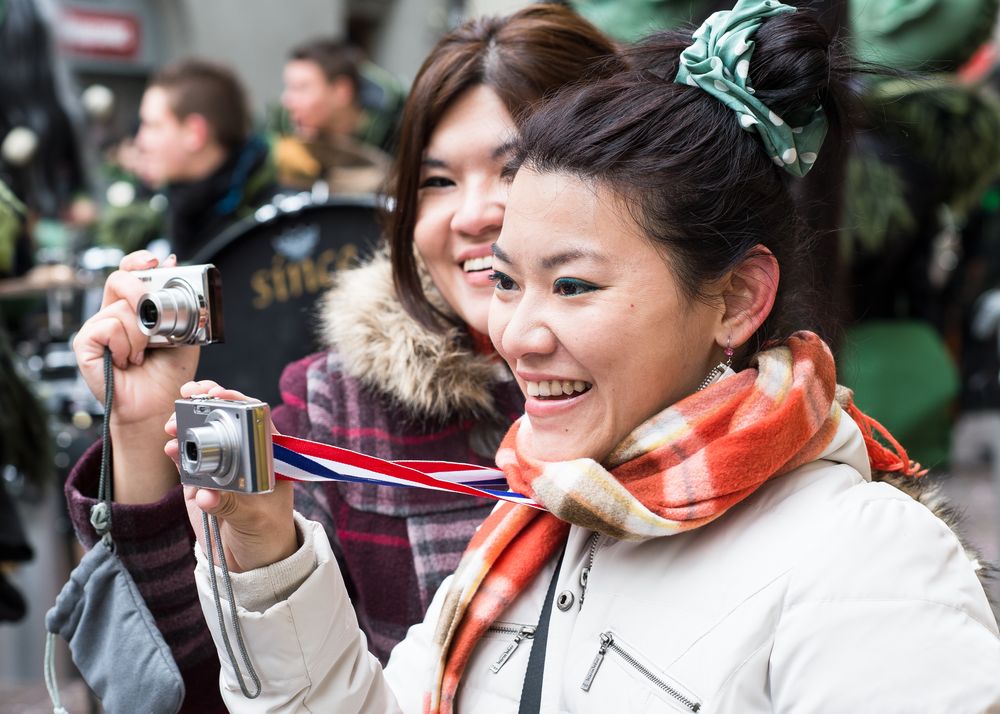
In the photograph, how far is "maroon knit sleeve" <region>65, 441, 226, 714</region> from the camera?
181 cm

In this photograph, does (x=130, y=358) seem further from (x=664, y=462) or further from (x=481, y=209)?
(x=664, y=462)

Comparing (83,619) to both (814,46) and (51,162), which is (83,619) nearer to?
(814,46)

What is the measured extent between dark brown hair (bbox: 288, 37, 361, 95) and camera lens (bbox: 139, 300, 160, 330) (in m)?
4.33

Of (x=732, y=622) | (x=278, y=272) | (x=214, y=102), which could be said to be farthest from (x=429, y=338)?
(x=214, y=102)

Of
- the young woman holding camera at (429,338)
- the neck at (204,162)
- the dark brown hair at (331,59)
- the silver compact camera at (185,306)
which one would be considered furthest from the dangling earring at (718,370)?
the dark brown hair at (331,59)

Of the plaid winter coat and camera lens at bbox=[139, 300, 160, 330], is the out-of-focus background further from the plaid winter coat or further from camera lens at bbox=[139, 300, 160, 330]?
camera lens at bbox=[139, 300, 160, 330]

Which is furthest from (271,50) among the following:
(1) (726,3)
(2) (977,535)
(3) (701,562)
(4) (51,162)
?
(3) (701,562)

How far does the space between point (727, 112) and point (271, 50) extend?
1036 centimetres

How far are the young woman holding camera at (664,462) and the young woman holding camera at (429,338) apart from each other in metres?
0.37

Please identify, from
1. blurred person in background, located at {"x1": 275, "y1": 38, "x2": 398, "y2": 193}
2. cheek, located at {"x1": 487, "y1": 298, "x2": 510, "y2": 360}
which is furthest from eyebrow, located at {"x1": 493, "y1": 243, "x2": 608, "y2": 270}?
blurred person in background, located at {"x1": 275, "y1": 38, "x2": 398, "y2": 193}

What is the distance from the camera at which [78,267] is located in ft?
15.6

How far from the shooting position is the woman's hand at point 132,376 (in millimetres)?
1760

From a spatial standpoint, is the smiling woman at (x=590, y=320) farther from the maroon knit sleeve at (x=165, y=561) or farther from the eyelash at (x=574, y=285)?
the maroon knit sleeve at (x=165, y=561)

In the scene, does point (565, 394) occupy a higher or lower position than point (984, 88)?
higher
